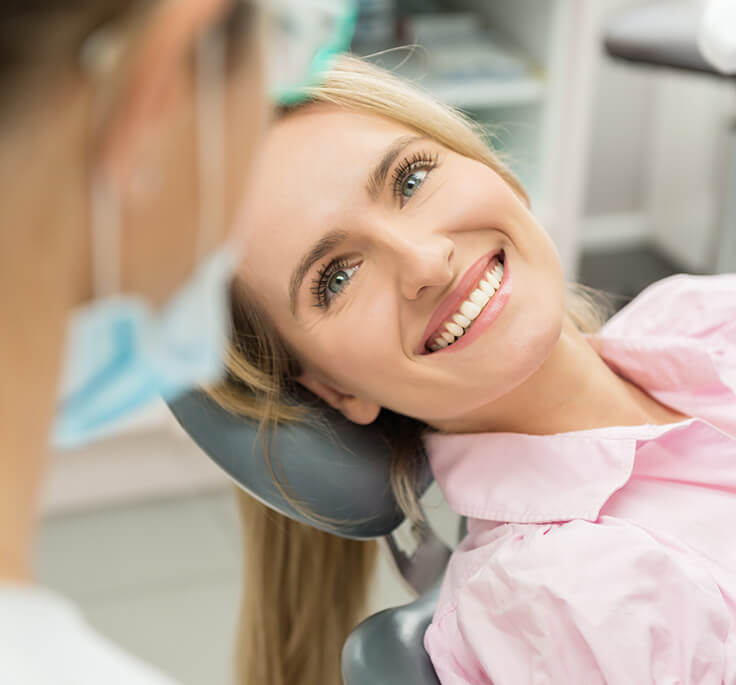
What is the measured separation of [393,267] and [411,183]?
9 centimetres

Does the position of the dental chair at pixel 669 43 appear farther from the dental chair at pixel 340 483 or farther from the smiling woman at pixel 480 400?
the dental chair at pixel 340 483

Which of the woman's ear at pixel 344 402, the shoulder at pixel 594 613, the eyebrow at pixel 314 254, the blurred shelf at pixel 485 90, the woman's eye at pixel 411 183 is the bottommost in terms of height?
the blurred shelf at pixel 485 90

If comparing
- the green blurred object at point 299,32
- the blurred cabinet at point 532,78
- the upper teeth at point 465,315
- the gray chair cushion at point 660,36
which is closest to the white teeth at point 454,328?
the upper teeth at point 465,315

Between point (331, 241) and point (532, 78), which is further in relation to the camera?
point (532, 78)

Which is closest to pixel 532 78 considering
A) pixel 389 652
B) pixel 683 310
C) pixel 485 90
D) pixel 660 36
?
pixel 485 90

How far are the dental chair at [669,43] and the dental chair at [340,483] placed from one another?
0.92 meters

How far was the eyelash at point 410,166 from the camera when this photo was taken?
98 cm

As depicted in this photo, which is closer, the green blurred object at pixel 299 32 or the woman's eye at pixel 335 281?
the green blurred object at pixel 299 32

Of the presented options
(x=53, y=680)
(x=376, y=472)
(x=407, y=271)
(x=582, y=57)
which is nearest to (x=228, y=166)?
(x=53, y=680)

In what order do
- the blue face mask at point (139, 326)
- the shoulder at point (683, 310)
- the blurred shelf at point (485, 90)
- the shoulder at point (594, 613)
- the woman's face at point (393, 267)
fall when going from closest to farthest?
the blue face mask at point (139, 326)
the shoulder at point (594, 613)
the woman's face at point (393, 267)
the shoulder at point (683, 310)
the blurred shelf at point (485, 90)

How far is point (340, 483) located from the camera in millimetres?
984

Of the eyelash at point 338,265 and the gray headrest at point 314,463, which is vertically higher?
the eyelash at point 338,265

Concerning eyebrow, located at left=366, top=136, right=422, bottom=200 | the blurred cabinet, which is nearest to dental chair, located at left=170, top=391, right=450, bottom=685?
eyebrow, located at left=366, top=136, right=422, bottom=200

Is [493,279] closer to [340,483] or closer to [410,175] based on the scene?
[410,175]
